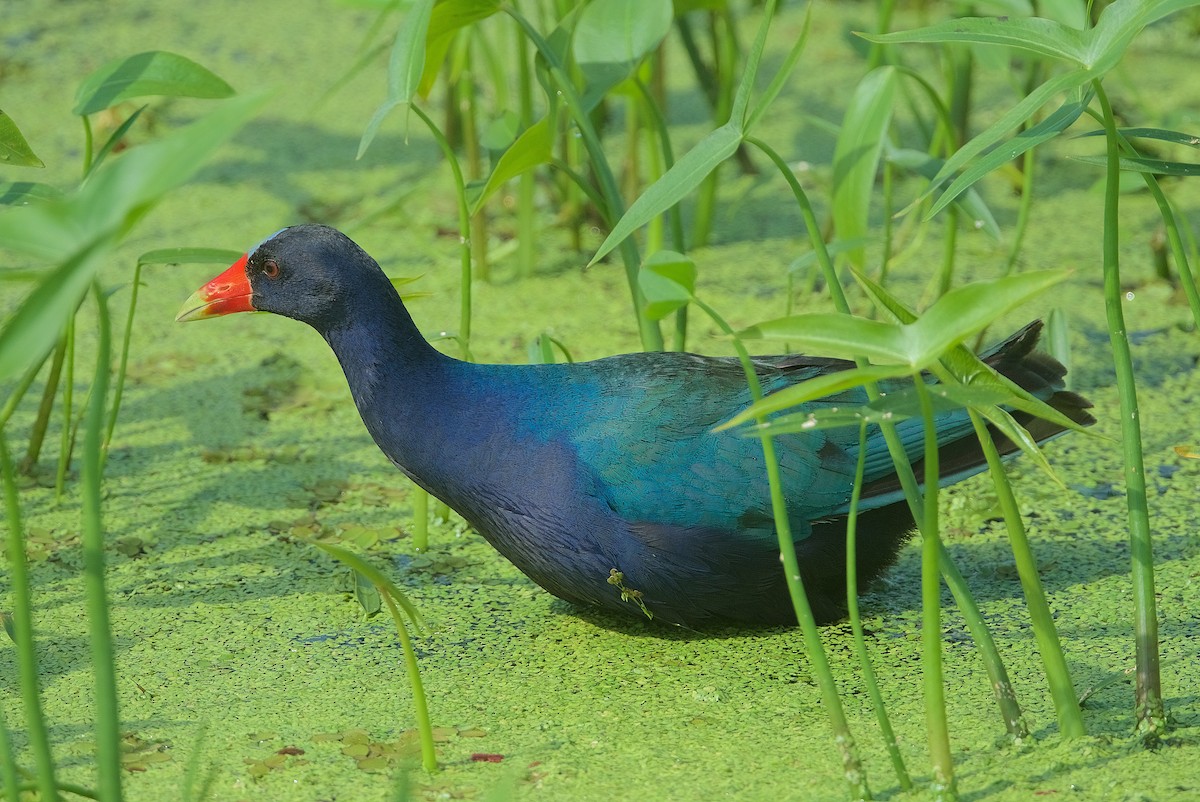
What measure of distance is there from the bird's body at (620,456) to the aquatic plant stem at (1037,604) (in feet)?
1.21

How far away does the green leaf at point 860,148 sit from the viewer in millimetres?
2309

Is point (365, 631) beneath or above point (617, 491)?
beneath

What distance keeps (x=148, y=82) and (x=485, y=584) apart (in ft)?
2.78

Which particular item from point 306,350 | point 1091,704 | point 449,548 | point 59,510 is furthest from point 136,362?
point 1091,704

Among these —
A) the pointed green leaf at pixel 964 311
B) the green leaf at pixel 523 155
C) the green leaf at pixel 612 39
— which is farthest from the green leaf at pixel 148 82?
the pointed green leaf at pixel 964 311

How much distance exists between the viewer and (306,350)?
2939 mm

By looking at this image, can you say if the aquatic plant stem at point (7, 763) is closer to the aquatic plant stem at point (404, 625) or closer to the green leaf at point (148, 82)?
the aquatic plant stem at point (404, 625)

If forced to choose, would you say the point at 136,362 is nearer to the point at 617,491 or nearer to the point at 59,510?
the point at 59,510

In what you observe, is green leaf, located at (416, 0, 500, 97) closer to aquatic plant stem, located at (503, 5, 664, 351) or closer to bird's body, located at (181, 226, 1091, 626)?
aquatic plant stem, located at (503, 5, 664, 351)

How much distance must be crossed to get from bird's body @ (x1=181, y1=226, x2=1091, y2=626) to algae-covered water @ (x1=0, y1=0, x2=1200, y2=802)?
12cm

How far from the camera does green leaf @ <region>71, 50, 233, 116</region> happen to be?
177cm

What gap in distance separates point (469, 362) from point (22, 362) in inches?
43.2

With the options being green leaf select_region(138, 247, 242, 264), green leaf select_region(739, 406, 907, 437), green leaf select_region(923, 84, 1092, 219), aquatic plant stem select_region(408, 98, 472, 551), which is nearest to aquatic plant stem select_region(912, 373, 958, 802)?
green leaf select_region(739, 406, 907, 437)

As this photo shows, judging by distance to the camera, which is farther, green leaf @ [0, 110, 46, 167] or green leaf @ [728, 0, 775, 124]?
green leaf @ [0, 110, 46, 167]
